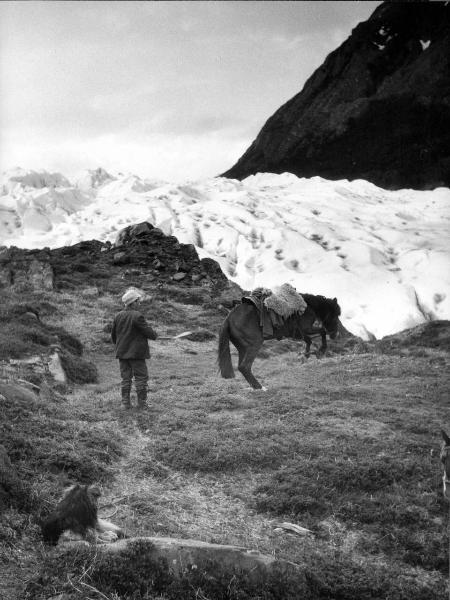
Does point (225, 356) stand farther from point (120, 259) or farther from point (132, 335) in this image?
point (120, 259)

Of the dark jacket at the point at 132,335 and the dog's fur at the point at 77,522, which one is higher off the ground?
the dark jacket at the point at 132,335

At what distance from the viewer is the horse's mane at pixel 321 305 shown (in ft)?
44.0

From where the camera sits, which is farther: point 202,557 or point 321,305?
point 321,305

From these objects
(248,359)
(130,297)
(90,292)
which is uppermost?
(130,297)

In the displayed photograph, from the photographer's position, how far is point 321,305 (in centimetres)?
1362

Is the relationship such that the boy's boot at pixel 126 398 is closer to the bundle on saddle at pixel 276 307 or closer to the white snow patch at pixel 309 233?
the bundle on saddle at pixel 276 307

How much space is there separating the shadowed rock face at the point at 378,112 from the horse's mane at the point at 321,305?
12078 cm

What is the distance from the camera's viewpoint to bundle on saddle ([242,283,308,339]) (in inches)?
480

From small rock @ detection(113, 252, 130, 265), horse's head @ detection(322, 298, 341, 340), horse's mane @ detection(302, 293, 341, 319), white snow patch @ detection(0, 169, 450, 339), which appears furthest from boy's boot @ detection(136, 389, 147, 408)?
white snow patch @ detection(0, 169, 450, 339)

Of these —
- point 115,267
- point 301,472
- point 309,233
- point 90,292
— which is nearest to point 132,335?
point 301,472

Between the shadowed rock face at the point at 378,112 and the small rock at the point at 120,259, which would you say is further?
the shadowed rock face at the point at 378,112

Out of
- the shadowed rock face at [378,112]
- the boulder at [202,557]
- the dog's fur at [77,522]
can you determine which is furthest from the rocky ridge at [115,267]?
the shadowed rock face at [378,112]

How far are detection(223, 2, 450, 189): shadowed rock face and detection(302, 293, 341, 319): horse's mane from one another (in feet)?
396

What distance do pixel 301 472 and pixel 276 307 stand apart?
446 cm
